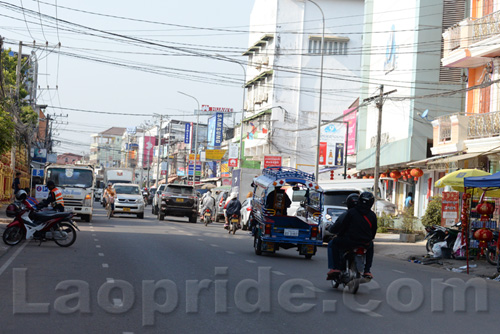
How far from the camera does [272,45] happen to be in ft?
261

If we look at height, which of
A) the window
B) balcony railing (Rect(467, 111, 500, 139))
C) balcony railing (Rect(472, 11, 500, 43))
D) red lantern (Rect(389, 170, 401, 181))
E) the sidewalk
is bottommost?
the sidewalk

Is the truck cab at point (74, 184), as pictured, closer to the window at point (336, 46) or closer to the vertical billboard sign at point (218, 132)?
the window at point (336, 46)

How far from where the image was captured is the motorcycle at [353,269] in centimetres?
1288

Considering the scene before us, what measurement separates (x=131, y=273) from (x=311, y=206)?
30.2ft

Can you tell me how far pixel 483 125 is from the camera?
103ft

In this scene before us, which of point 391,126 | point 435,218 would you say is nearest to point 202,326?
point 435,218

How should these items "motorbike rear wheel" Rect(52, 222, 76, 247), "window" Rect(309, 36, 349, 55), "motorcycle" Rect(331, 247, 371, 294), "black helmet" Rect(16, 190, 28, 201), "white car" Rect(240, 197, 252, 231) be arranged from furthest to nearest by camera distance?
1. "window" Rect(309, 36, 349, 55)
2. "white car" Rect(240, 197, 252, 231)
3. "motorbike rear wheel" Rect(52, 222, 76, 247)
4. "black helmet" Rect(16, 190, 28, 201)
5. "motorcycle" Rect(331, 247, 371, 294)

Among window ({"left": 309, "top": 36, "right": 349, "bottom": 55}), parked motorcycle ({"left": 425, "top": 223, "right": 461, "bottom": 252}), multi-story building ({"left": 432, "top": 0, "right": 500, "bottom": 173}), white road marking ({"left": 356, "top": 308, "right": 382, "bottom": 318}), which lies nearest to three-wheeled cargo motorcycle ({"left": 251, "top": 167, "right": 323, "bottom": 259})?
parked motorcycle ({"left": 425, "top": 223, "right": 461, "bottom": 252})

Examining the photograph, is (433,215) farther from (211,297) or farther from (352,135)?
(352,135)

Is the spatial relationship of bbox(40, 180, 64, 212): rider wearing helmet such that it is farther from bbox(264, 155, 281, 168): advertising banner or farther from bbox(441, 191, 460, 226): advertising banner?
bbox(264, 155, 281, 168): advertising banner

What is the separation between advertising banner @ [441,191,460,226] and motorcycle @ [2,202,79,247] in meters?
13.2

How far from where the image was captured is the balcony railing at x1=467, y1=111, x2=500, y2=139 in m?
30.4

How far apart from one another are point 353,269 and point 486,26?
21349 millimetres

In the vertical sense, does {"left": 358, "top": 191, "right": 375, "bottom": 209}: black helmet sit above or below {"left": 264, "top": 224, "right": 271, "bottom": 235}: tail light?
above
